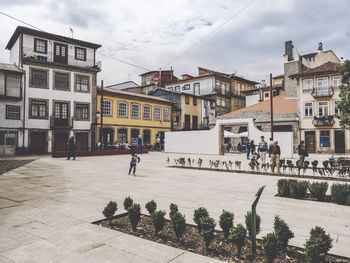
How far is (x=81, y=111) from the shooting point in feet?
100

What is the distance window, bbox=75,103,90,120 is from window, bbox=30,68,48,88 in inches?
158

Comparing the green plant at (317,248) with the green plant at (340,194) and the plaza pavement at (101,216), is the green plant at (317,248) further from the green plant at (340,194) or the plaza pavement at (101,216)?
the green plant at (340,194)

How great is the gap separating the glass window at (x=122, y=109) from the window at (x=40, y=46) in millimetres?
10305

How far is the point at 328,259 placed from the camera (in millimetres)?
3311

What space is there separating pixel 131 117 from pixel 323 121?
2346 centimetres

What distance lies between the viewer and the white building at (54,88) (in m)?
26.9

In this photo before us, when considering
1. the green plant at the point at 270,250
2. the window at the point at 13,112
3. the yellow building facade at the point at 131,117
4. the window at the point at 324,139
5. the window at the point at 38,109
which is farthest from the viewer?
the yellow building facade at the point at 131,117

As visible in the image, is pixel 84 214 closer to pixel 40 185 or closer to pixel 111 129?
pixel 40 185

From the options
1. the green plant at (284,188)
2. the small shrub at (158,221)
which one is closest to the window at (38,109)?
the green plant at (284,188)

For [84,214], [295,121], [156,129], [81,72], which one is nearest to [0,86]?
[81,72]

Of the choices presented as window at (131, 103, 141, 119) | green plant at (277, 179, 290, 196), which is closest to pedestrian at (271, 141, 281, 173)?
green plant at (277, 179, 290, 196)

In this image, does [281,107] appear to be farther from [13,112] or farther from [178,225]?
[178,225]

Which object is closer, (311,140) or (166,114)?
(311,140)

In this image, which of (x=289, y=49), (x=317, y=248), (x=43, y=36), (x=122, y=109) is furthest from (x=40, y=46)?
(x=289, y=49)
